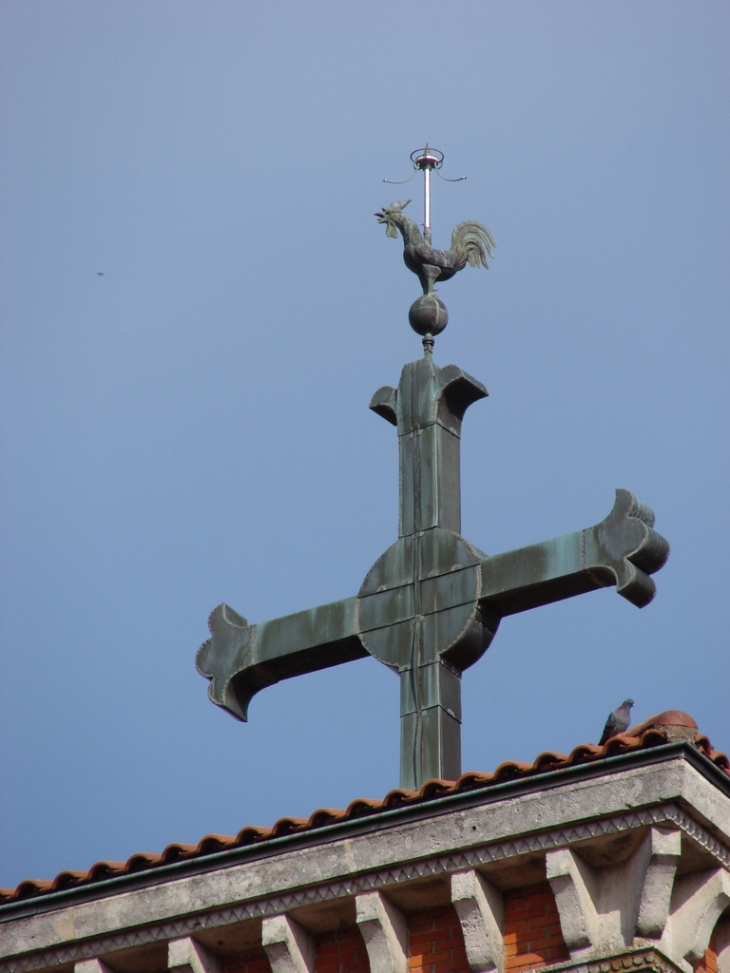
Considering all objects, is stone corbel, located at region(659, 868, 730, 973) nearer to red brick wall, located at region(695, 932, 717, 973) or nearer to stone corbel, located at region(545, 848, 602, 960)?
red brick wall, located at region(695, 932, 717, 973)

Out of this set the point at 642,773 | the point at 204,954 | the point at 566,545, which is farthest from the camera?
the point at 566,545

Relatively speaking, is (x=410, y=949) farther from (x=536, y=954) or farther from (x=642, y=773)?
(x=642, y=773)

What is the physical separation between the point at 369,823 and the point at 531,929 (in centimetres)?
122

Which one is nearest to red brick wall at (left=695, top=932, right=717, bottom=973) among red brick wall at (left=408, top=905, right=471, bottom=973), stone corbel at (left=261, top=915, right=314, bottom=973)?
red brick wall at (left=408, top=905, right=471, bottom=973)

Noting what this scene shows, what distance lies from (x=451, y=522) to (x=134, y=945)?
4046 mm

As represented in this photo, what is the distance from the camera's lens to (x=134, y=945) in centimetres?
1495

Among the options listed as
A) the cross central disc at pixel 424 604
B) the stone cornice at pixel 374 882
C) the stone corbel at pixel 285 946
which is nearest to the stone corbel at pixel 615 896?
the stone cornice at pixel 374 882

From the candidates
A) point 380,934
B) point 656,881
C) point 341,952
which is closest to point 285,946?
point 341,952

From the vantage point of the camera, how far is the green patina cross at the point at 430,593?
16.0 metres

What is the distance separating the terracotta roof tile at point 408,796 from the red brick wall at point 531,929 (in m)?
0.71

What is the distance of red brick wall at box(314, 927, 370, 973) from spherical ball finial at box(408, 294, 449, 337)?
207 inches

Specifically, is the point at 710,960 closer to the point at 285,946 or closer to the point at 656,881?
the point at 656,881

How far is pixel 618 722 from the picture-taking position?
48.1 feet

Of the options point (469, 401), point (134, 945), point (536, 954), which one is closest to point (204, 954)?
point (134, 945)
